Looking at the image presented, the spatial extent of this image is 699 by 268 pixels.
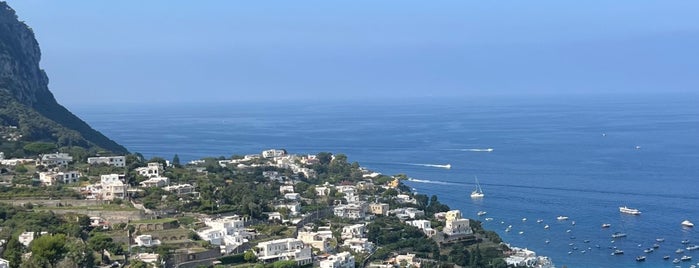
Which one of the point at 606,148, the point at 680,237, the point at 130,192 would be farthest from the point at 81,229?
the point at 606,148

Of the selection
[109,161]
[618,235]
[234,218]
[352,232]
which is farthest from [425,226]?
[109,161]

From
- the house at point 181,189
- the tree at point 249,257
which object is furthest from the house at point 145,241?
the house at point 181,189

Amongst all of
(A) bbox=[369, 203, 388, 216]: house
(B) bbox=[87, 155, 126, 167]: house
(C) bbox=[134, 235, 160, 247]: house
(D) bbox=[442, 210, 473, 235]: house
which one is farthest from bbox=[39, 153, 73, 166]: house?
(D) bbox=[442, 210, 473, 235]: house

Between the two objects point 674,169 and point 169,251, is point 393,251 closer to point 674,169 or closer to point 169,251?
point 169,251

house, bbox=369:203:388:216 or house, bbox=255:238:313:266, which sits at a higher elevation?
house, bbox=255:238:313:266

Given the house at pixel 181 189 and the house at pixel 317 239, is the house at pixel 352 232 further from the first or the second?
the house at pixel 181 189

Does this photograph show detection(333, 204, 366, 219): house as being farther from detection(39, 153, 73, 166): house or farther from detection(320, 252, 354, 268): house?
detection(39, 153, 73, 166): house

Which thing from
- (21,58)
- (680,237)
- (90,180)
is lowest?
(680,237)
